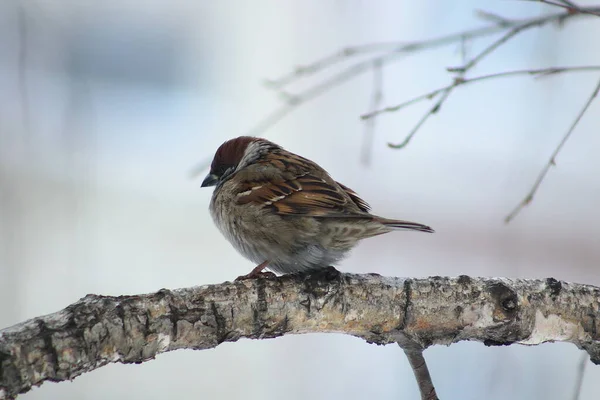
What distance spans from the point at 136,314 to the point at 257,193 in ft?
2.83

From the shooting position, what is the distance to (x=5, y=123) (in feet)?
11.3

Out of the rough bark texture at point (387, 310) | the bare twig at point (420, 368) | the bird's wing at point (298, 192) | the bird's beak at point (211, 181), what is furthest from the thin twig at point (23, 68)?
the bare twig at point (420, 368)

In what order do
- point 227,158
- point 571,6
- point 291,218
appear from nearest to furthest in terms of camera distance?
point 571,6 < point 291,218 < point 227,158

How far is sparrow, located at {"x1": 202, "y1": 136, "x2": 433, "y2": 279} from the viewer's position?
2.01 m

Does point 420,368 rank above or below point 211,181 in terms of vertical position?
below

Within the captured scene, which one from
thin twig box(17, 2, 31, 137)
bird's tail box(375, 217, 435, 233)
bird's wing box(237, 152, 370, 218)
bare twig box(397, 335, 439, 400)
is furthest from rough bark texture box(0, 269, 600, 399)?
thin twig box(17, 2, 31, 137)

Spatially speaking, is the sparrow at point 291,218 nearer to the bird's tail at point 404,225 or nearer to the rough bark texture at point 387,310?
the bird's tail at point 404,225

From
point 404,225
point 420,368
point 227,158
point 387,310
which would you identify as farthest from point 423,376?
point 227,158

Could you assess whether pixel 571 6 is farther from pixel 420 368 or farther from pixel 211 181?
pixel 211 181

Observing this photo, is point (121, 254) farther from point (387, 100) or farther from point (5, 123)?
point (387, 100)

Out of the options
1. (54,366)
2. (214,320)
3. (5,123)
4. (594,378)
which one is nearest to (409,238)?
(594,378)

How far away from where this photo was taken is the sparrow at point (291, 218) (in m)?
2.01

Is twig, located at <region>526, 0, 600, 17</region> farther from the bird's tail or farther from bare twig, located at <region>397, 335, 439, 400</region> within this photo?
bare twig, located at <region>397, 335, 439, 400</region>

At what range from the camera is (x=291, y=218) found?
6.87ft
